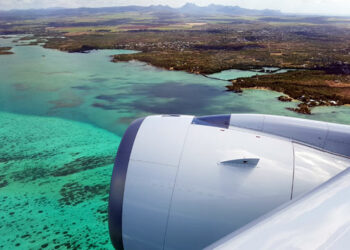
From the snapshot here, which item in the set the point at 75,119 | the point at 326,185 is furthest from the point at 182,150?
the point at 75,119

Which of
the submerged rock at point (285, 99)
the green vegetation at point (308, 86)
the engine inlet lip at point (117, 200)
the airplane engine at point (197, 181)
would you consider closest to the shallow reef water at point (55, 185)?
the engine inlet lip at point (117, 200)

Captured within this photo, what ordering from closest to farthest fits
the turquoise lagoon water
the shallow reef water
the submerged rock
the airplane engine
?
the airplane engine → the shallow reef water → the turquoise lagoon water → the submerged rock

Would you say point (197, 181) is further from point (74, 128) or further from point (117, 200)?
point (74, 128)

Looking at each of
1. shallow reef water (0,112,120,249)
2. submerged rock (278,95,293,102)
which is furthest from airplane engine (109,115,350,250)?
submerged rock (278,95,293,102)

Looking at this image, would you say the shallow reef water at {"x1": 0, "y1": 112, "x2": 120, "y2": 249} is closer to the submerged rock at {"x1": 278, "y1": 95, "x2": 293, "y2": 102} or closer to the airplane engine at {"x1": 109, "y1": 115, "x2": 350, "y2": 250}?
the airplane engine at {"x1": 109, "y1": 115, "x2": 350, "y2": 250}

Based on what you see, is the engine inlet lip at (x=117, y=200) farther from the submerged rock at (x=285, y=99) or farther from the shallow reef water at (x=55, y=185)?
the submerged rock at (x=285, y=99)

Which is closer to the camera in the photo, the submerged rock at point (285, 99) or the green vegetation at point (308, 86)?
the green vegetation at point (308, 86)
